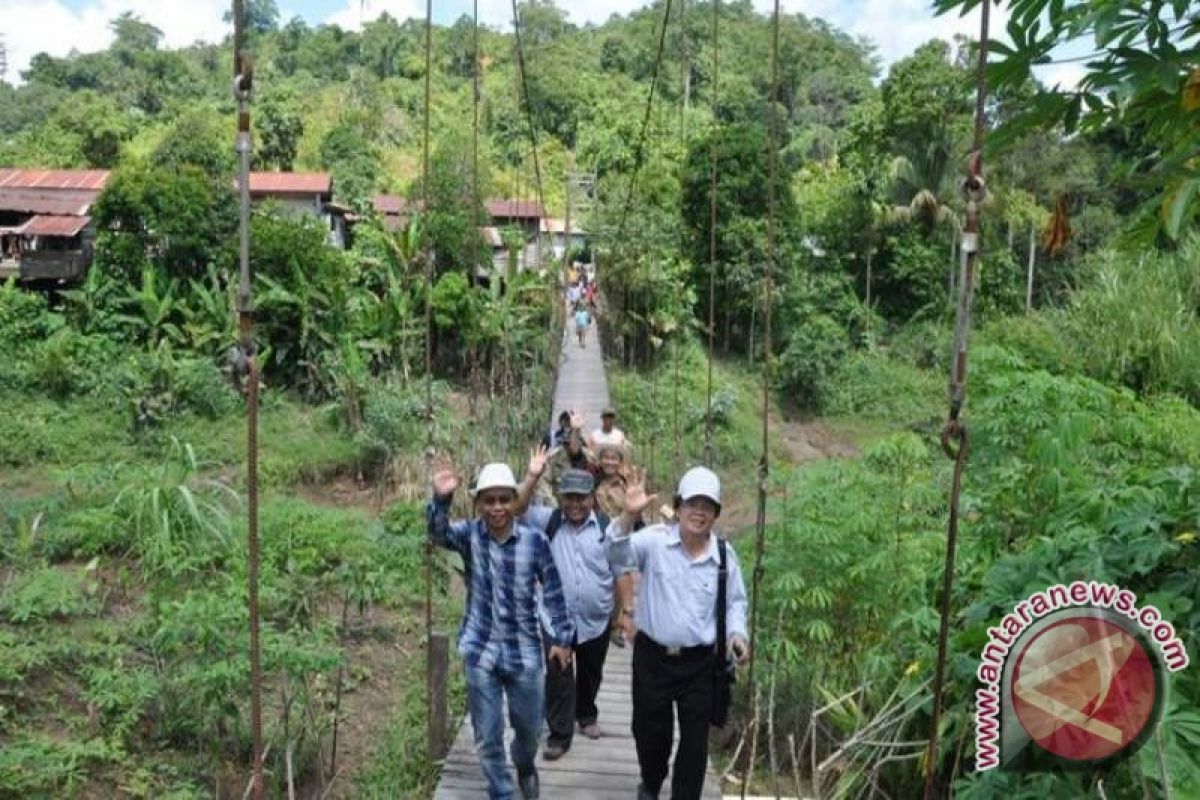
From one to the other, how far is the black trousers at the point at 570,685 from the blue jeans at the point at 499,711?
9.8 inches

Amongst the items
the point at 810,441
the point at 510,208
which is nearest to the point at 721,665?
the point at 810,441

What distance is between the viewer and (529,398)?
6.89m

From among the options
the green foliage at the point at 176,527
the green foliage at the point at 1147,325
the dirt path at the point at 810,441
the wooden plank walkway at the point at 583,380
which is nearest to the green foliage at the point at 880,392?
the dirt path at the point at 810,441

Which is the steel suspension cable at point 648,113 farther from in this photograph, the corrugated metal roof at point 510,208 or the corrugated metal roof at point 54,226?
the corrugated metal roof at point 54,226

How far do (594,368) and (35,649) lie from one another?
6351 millimetres

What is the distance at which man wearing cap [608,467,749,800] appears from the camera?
183 centimetres

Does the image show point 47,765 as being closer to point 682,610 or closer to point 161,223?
point 682,610

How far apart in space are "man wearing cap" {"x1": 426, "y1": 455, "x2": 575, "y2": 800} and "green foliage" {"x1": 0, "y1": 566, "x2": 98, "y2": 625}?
2429mm

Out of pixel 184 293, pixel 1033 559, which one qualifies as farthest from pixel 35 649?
pixel 184 293

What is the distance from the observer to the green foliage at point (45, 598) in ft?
12.0

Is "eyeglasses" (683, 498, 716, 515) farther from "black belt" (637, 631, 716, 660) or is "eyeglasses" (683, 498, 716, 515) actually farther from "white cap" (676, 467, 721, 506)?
"black belt" (637, 631, 716, 660)

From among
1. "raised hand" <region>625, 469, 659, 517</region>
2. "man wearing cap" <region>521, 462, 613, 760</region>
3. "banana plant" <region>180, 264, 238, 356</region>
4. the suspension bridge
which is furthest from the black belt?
"banana plant" <region>180, 264, 238, 356</region>

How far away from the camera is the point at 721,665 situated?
1878 millimetres

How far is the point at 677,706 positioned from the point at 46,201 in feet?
35.8
